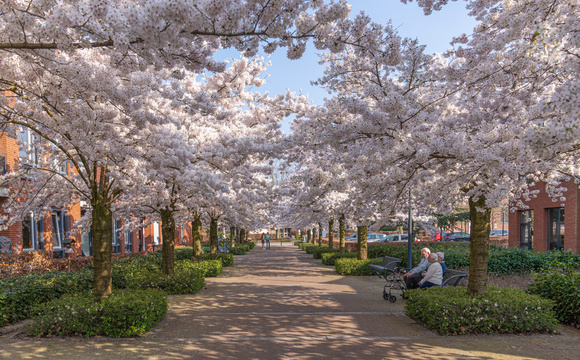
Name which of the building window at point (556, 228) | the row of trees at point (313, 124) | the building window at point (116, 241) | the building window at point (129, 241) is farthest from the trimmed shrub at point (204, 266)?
the building window at point (556, 228)

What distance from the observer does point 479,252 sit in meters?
7.55

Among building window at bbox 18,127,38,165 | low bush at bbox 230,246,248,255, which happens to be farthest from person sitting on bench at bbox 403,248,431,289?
low bush at bbox 230,246,248,255

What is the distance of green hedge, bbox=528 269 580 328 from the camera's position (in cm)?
736

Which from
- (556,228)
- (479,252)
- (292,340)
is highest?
(479,252)

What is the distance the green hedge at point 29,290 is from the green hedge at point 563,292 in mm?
10330

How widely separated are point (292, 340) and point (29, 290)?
5619 millimetres

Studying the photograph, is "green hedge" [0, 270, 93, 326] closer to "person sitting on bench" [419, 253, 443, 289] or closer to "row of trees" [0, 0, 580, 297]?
"row of trees" [0, 0, 580, 297]

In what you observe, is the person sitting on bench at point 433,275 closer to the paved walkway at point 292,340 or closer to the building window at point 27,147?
the paved walkway at point 292,340

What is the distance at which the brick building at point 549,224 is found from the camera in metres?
19.2

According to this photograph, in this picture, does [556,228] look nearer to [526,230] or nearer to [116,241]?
[526,230]

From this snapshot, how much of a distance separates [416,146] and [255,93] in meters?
8.87

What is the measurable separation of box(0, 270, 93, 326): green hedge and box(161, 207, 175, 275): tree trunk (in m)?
2.17

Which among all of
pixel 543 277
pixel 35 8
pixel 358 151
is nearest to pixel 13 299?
pixel 35 8

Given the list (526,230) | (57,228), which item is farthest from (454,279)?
(526,230)
